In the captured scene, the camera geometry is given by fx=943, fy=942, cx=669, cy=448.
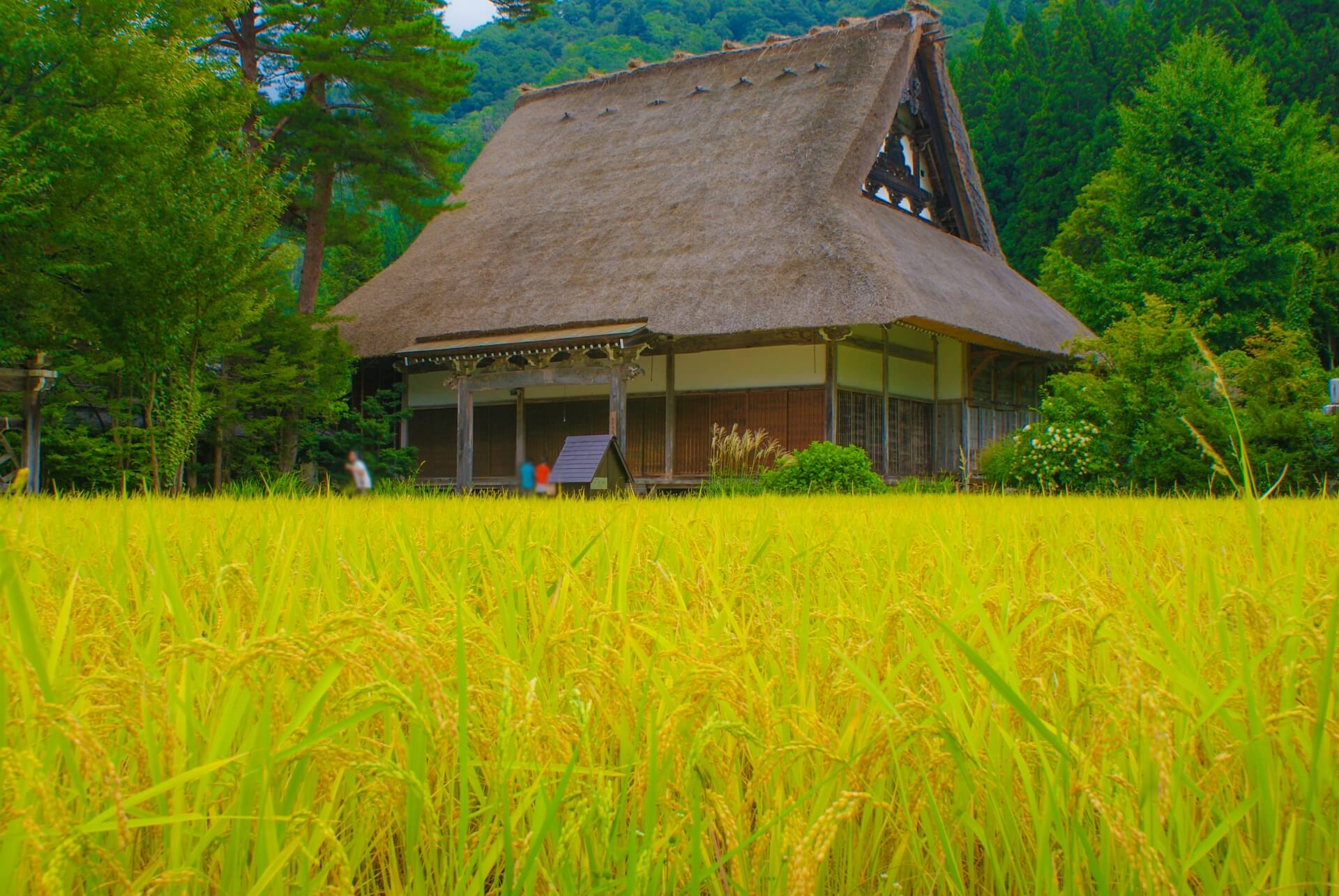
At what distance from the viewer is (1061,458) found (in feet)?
33.4

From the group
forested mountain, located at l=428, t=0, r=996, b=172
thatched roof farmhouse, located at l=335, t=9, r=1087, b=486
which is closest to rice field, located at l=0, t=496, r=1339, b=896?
thatched roof farmhouse, located at l=335, t=9, r=1087, b=486

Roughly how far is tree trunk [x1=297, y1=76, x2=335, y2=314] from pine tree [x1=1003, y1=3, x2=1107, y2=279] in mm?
20963

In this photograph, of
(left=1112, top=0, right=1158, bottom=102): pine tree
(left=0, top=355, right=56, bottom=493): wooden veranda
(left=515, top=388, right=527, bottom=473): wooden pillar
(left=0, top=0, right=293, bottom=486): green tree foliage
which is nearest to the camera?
(left=0, top=355, right=56, bottom=493): wooden veranda

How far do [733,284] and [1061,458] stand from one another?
15.7 ft

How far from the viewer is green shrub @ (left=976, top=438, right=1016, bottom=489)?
10.9 m

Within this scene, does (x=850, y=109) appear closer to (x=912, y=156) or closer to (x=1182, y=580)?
(x=912, y=156)

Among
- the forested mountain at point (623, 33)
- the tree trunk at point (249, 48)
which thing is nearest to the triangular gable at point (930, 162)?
the tree trunk at point (249, 48)

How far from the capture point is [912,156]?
16.5 meters

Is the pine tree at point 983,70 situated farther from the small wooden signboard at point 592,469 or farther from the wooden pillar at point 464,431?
the small wooden signboard at point 592,469

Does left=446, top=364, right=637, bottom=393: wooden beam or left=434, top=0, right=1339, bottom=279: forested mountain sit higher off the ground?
left=434, top=0, right=1339, bottom=279: forested mountain

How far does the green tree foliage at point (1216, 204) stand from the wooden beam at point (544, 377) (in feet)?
39.1

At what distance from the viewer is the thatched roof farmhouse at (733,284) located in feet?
41.5

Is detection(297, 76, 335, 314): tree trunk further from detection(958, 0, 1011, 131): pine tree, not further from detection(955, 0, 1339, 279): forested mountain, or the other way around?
detection(958, 0, 1011, 131): pine tree

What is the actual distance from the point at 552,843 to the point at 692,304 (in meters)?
12.0
